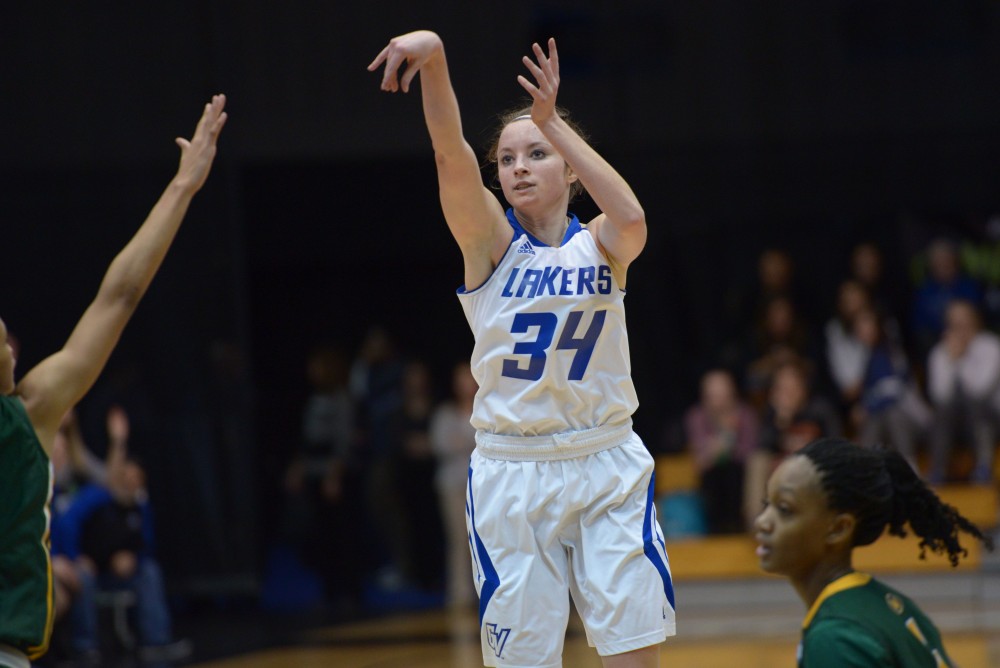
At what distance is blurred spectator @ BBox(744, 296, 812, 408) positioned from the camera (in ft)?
37.0

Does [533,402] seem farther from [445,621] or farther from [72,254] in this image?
[72,254]

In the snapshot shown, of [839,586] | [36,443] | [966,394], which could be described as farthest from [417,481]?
[839,586]

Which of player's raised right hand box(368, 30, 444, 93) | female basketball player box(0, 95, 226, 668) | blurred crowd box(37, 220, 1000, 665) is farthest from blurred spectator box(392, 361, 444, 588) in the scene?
female basketball player box(0, 95, 226, 668)

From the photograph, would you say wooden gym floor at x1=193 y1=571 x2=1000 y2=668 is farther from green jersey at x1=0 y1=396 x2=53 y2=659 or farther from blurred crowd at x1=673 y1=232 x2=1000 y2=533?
green jersey at x1=0 y1=396 x2=53 y2=659

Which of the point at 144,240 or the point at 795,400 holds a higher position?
the point at 144,240

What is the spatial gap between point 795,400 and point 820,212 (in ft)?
11.2

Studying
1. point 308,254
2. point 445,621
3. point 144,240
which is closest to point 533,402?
point 144,240

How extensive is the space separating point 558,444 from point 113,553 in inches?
239

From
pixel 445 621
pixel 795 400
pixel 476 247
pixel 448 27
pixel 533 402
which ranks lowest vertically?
pixel 445 621

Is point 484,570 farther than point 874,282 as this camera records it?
No

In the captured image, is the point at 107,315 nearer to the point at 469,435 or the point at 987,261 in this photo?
the point at 469,435

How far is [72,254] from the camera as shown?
12.8 meters

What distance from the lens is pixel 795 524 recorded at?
120 inches

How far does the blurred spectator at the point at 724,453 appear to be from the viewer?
1070 centimetres
